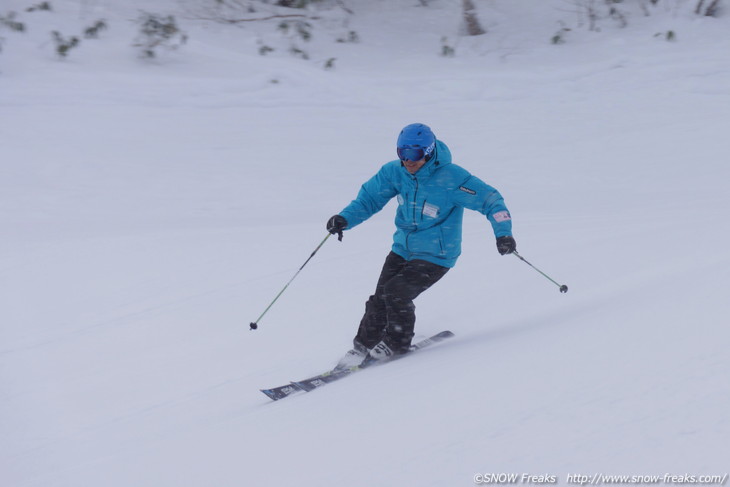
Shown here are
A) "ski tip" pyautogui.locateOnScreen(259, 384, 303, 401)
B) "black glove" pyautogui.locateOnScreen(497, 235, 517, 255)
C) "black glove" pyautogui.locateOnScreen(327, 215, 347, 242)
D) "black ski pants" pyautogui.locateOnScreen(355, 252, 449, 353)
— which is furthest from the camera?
"black glove" pyautogui.locateOnScreen(327, 215, 347, 242)

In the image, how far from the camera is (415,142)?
463cm

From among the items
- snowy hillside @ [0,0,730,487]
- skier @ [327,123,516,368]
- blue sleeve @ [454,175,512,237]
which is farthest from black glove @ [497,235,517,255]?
snowy hillside @ [0,0,730,487]

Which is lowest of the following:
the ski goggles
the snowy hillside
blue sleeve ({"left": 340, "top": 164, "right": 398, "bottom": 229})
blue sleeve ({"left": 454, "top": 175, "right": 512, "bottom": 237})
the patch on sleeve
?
the snowy hillside

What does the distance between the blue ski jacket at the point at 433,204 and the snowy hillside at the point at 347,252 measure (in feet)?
2.08

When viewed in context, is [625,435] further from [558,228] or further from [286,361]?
[558,228]

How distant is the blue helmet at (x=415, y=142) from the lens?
4637 mm

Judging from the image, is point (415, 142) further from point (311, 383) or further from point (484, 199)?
point (311, 383)

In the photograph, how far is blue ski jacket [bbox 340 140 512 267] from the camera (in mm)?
4809

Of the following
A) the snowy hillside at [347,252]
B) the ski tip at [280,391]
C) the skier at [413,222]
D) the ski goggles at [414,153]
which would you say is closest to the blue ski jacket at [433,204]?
the skier at [413,222]

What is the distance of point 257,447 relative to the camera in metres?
3.48

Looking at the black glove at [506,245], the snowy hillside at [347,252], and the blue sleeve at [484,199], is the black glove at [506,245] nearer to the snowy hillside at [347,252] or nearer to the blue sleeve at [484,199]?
the blue sleeve at [484,199]

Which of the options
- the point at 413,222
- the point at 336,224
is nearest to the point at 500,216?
the point at 413,222

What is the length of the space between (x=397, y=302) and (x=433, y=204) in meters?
0.64

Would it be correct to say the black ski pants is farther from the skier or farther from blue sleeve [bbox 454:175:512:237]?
blue sleeve [bbox 454:175:512:237]
